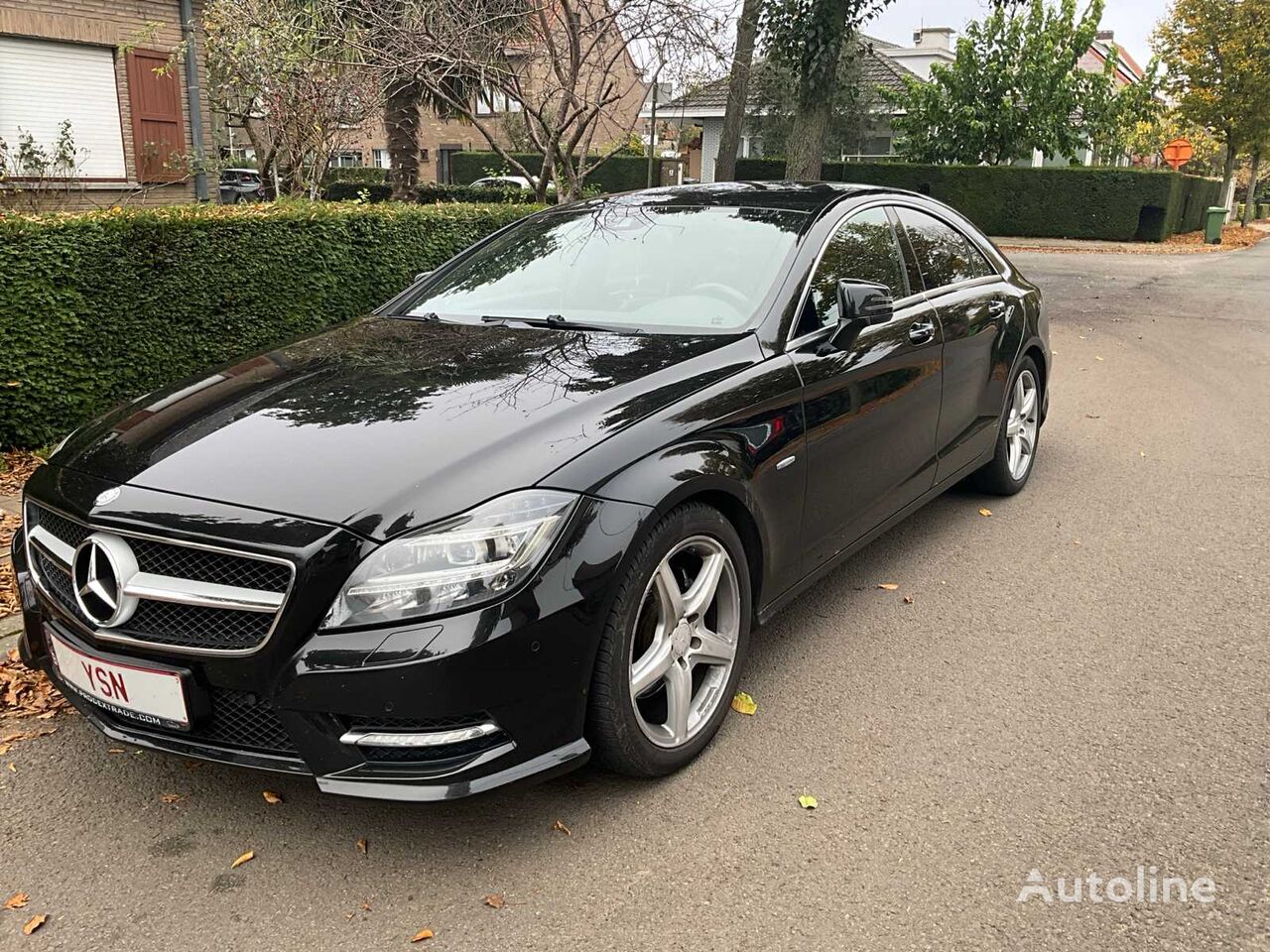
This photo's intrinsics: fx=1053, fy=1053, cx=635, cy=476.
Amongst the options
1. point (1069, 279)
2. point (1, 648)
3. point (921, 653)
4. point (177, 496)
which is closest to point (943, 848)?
point (921, 653)

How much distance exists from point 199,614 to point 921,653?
242 centimetres

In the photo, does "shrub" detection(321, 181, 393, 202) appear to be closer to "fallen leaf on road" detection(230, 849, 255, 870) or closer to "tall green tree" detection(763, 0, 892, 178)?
"tall green tree" detection(763, 0, 892, 178)

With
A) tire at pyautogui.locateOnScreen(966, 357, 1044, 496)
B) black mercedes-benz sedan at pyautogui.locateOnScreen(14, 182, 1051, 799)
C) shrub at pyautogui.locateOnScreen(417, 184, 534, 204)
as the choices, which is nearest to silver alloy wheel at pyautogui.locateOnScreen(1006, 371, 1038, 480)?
tire at pyautogui.locateOnScreen(966, 357, 1044, 496)

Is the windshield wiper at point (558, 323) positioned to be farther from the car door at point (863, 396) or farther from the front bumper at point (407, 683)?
the front bumper at point (407, 683)

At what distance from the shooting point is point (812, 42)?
16.3 m

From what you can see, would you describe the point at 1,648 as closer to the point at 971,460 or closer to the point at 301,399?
the point at 301,399

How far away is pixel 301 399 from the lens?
3031 mm

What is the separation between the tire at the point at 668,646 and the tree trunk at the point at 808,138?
49.5ft

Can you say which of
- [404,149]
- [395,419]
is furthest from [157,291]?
[404,149]

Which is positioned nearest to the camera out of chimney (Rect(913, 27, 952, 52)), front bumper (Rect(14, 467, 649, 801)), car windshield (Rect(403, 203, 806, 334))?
front bumper (Rect(14, 467, 649, 801))

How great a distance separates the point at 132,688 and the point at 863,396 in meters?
2.48

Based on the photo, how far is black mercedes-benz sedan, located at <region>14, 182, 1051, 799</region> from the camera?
2.36 metres

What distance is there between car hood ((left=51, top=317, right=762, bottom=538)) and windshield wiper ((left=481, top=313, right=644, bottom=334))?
0.06 meters

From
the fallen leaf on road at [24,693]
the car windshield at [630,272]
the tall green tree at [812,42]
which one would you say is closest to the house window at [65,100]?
the tall green tree at [812,42]
